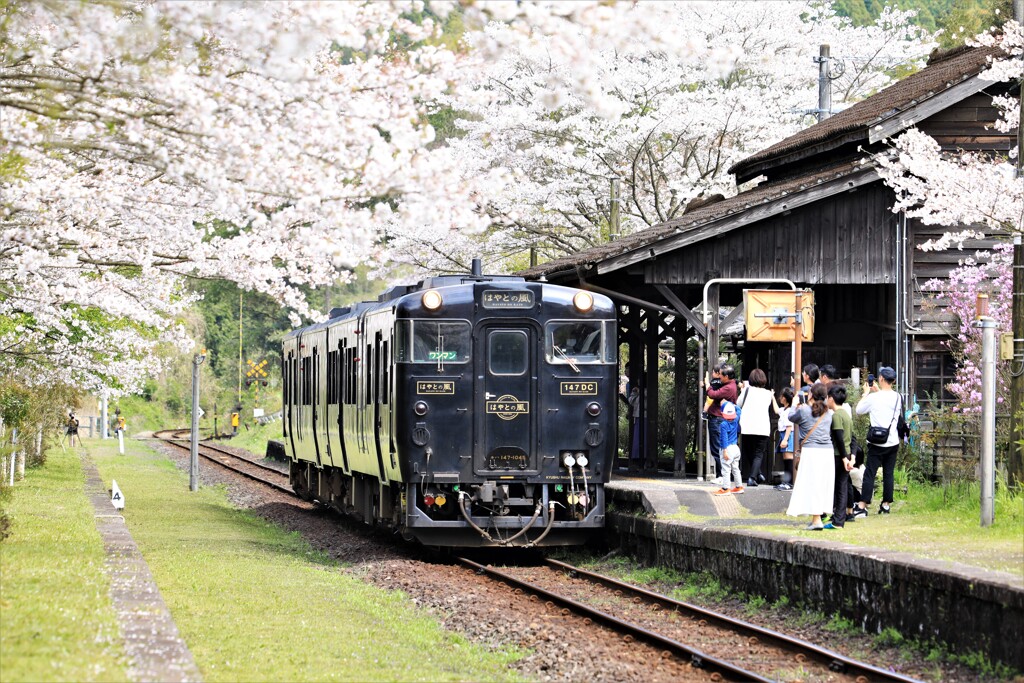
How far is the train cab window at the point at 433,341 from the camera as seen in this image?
49.9ft

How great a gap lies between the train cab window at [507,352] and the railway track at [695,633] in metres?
2.20

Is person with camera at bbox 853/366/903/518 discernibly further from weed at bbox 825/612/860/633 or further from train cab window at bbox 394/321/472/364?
train cab window at bbox 394/321/472/364

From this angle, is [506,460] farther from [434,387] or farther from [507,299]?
[507,299]

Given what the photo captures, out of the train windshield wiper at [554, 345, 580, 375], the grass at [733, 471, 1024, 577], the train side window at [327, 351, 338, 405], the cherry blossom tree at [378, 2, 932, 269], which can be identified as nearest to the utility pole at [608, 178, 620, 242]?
the cherry blossom tree at [378, 2, 932, 269]

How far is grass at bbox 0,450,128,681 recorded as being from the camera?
25.3 ft

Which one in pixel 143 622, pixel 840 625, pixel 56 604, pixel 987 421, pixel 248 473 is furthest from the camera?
pixel 248 473

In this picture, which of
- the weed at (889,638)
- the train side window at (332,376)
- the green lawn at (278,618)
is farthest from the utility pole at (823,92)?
the weed at (889,638)

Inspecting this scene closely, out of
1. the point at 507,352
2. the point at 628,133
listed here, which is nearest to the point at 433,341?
the point at 507,352

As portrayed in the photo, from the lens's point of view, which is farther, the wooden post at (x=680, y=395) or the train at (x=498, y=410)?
the wooden post at (x=680, y=395)

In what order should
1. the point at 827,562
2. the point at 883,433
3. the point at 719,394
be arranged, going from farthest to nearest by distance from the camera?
the point at 719,394
the point at 883,433
the point at 827,562

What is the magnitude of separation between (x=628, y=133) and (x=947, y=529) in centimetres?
1831

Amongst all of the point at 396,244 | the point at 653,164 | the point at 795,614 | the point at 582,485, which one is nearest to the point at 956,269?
the point at 582,485

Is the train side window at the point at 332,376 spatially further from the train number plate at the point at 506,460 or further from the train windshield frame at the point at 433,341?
the train number plate at the point at 506,460

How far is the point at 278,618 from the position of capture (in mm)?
10617
